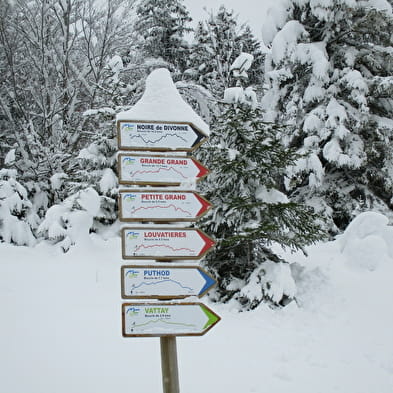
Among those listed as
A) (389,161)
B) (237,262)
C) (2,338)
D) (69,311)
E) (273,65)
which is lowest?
(2,338)

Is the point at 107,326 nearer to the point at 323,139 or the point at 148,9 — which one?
the point at 323,139

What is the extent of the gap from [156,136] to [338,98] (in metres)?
11.5

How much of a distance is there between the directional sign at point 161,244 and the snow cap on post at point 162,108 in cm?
87

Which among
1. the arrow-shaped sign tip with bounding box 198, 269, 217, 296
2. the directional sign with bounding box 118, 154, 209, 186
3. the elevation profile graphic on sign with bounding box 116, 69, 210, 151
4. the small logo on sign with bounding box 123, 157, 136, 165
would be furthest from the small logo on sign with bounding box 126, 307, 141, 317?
the elevation profile graphic on sign with bounding box 116, 69, 210, 151

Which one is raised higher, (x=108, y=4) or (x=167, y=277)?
(x=108, y=4)

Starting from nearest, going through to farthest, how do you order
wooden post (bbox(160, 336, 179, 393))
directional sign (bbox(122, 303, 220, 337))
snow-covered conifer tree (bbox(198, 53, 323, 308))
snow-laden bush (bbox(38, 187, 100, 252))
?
directional sign (bbox(122, 303, 220, 337)) < wooden post (bbox(160, 336, 179, 393)) < snow-covered conifer tree (bbox(198, 53, 323, 308)) < snow-laden bush (bbox(38, 187, 100, 252))

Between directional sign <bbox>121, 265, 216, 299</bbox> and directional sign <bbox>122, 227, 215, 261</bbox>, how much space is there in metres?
0.09

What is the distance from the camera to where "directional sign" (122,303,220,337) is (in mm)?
2732

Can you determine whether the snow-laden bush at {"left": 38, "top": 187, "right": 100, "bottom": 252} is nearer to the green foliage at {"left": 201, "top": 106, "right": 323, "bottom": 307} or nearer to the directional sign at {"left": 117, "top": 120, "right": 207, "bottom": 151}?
the green foliage at {"left": 201, "top": 106, "right": 323, "bottom": 307}

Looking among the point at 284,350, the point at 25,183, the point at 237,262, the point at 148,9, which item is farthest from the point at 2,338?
the point at 148,9

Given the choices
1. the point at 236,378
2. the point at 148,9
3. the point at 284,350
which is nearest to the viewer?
the point at 236,378

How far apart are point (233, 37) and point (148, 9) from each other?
5.74 m

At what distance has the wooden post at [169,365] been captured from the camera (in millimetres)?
2842

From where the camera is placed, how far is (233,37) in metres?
24.0
